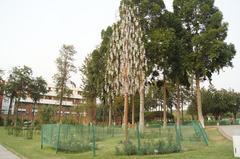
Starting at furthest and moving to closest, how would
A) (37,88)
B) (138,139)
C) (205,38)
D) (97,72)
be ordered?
1. (37,88)
2. (97,72)
3. (205,38)
4. (138,139)

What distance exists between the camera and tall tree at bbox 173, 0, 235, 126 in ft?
117

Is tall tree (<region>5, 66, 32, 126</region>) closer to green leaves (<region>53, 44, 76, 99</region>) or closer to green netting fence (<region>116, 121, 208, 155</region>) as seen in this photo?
green leaves (<region>53, 44, 76, 99</region>)

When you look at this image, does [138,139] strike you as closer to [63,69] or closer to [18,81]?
[63,69]

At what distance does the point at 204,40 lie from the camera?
118ft

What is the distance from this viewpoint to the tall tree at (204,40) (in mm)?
35719

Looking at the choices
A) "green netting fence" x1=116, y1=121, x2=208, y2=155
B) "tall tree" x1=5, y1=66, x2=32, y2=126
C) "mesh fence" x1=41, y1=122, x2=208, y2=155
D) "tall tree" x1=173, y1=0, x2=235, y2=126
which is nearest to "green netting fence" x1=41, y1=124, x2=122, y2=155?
"mesh fence" x1=41, y1=122, x2=208, y2=155

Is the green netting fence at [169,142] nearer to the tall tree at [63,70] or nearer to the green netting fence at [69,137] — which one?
the green netting fence at [69,137]

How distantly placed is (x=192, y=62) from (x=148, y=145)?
21.7 meters

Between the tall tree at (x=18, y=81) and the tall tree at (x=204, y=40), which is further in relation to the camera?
the tall tree at (x=18, y=81)

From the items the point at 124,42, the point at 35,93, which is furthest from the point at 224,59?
the point at 35,93

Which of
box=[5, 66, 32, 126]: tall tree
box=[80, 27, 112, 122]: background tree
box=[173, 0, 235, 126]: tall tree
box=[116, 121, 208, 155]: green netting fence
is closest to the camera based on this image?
box=[116, 121, 208, 155]: green netting fence

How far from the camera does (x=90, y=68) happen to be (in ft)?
157

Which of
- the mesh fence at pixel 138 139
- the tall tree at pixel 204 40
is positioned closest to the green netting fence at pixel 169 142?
the mesh fence at pixel 138 139

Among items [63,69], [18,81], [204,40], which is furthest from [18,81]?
[204,40]
